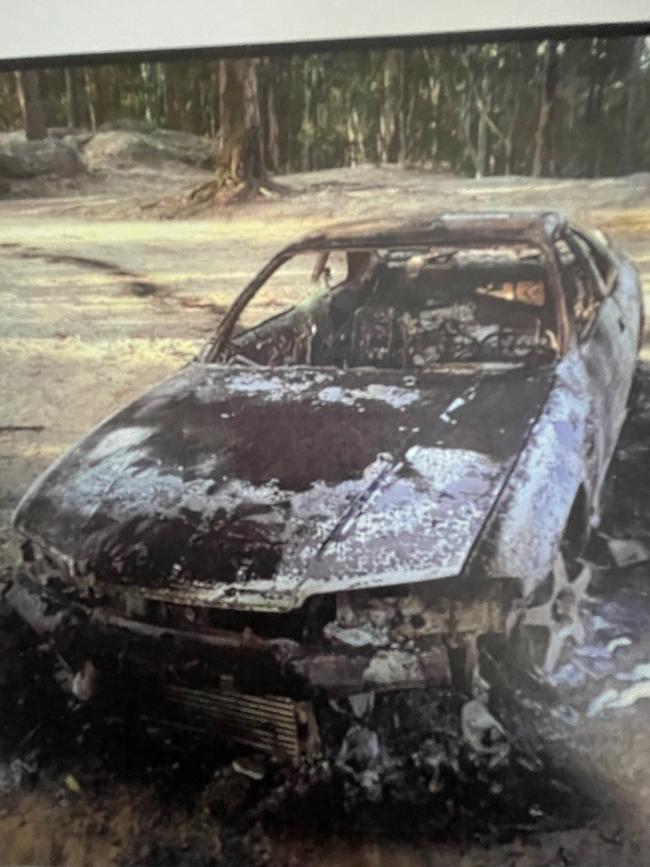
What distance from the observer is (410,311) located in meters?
1.63

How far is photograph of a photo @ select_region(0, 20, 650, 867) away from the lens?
1529mm

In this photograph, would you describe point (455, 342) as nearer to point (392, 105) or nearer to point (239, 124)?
point (392, 105)

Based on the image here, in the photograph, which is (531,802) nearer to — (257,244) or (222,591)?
(222,591)

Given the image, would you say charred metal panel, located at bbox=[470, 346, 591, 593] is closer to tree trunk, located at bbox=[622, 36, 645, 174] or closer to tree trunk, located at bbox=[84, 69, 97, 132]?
tree trunk, located at bbox=[622, 36, 645, 174]

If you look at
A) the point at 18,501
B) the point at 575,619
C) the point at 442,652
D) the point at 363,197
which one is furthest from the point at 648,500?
the point at 18,501

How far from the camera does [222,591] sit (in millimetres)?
1544

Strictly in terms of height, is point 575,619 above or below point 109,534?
below

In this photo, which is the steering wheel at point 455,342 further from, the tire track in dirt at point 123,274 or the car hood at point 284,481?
the tire track in dirt at point 123,274

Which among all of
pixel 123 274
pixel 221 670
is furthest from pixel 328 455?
pixel 123 274

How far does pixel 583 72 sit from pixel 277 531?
0.87 m

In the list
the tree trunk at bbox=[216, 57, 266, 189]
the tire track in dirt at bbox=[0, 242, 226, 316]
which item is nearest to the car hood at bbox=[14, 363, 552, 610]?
the tire track in dirt at bbox=[0, 242, 226, 316]

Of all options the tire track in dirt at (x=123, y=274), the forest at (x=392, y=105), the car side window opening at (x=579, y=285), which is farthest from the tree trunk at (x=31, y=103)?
the car side window opening at (x=579, y=285)

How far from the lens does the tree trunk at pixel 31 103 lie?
1.71 meters

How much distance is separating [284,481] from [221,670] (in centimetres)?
31
